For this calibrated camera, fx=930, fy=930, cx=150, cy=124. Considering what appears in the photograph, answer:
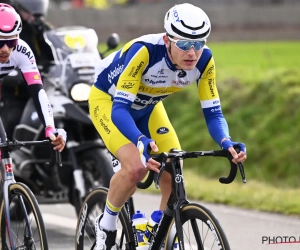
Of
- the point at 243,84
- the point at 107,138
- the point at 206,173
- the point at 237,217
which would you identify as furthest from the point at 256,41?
the point at 107,138

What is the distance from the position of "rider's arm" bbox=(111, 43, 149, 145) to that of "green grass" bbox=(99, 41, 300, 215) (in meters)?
4.18

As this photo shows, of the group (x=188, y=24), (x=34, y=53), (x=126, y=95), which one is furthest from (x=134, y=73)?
(x=34, y=53)

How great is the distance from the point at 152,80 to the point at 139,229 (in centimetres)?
103

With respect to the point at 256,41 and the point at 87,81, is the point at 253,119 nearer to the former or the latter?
the point at 87,81

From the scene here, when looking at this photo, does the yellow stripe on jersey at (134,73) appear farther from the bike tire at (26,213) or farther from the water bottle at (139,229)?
the bike tire at (26,213)

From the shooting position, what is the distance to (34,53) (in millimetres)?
9672

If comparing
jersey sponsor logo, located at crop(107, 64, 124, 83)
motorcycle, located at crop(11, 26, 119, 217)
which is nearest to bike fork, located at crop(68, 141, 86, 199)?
motorcycle, located at crop(11, 26, 119, 217)

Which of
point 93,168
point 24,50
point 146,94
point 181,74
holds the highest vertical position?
point 24,50

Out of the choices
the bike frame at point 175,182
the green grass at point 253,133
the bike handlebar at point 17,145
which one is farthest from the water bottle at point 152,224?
the green grass at point 253,133

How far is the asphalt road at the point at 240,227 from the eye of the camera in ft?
26.8

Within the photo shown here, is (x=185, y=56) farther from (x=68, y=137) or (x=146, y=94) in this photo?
(x=68, y=137)

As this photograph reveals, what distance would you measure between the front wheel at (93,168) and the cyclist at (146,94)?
5.17 ft

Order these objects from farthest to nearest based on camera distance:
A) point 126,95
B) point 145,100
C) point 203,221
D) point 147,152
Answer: point 145,100 → point 126,95 → point 147,152 → point 203,221

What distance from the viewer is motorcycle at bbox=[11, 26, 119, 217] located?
335 inches
